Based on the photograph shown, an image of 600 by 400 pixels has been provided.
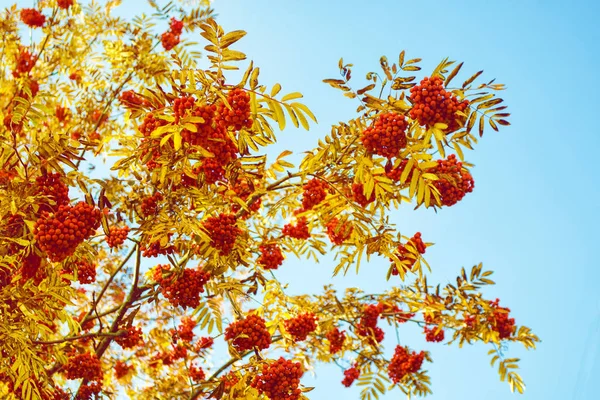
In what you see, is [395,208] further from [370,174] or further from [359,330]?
[359,330]

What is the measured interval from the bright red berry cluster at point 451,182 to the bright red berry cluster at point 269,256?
1.45 metres

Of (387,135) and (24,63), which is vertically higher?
(24,63)

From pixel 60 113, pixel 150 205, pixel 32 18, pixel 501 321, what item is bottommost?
pixel 150 205

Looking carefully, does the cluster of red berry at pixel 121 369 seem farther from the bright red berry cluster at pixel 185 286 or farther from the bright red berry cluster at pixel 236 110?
the bright red berry cluster at pixel 236 110

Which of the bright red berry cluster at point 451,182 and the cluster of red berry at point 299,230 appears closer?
the bright red berry cluster at point 451,182

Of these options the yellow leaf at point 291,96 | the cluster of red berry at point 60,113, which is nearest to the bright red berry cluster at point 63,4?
the cluster of red berry at point 60,113

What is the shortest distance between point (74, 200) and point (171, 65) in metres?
3.78

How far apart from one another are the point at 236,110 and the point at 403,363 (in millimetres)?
3477

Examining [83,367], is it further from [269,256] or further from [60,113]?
[60,113]

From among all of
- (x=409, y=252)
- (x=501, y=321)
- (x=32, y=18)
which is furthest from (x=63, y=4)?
(x=501, y=321)

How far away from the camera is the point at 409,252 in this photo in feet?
11.1

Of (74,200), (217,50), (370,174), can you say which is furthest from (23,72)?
(370,174)

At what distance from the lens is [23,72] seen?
244 inches

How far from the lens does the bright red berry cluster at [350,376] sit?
5.54 metres
